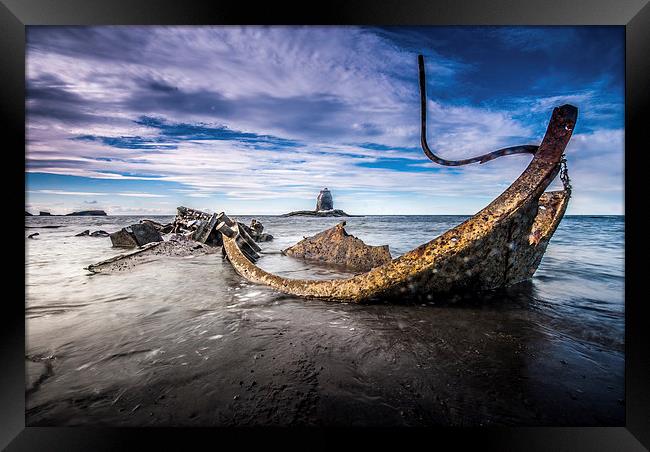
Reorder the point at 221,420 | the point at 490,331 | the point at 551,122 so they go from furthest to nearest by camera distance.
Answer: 1. the point at 551,122
2. the point at 490,331
3. the point at 221,420

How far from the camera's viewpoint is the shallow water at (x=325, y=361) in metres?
1.63

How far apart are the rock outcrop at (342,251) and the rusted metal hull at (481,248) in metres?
2.80

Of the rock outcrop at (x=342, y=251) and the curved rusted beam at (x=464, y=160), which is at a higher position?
the curved rusted beam at (x=464, y=160)

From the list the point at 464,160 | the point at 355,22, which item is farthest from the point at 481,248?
the point at 355,22

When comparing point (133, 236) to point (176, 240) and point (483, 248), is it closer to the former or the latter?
point (176, 240)

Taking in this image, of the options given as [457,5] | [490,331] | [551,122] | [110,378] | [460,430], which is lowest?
[460,430]

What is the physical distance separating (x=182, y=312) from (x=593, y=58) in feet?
18.5

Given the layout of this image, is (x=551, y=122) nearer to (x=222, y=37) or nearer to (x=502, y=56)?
(x=502, y=56)

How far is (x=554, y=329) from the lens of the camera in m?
2.54

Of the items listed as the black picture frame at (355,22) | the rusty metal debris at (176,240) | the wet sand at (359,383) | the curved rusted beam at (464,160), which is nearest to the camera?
the wet sand at (359,383)

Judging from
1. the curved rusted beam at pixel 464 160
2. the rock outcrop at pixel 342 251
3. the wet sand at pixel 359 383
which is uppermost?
the curved rusted beam at pixel 464 160

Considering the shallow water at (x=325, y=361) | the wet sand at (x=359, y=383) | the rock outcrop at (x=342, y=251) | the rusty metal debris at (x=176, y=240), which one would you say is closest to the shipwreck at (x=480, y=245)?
the shallow water at (x=325, y=361)

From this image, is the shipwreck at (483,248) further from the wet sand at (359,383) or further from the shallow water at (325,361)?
the wet sand at (359,383)
